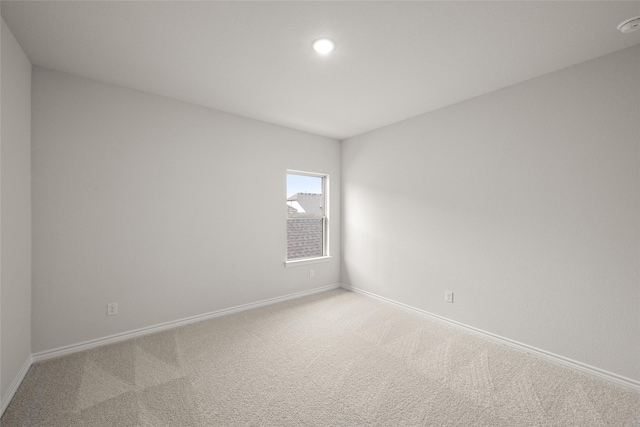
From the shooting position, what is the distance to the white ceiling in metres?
1.63

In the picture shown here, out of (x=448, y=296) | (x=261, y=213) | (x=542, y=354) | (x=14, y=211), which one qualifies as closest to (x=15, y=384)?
(x=14, y=211)

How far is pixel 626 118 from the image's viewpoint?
6.46 ft

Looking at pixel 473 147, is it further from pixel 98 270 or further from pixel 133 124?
pixel 98 270

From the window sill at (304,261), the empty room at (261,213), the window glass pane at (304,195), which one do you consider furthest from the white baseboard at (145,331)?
the window glass pane at (304,195)

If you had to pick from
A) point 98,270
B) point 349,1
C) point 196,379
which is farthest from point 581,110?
point 98,270

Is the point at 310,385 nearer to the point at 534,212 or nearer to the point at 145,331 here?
the point at 145,331

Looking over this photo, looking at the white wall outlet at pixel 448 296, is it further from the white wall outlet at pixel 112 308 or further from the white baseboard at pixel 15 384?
the white baseboard at pixel 15 384

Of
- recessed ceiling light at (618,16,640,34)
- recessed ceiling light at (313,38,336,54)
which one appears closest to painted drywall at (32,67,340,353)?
recessed ceiling light at (313,38,336,54)

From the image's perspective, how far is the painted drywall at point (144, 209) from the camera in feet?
7.49

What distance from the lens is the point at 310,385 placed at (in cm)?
196

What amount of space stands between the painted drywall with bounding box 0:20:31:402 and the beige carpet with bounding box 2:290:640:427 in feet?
0.94

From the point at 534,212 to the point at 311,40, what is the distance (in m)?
2.44

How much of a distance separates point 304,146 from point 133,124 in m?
2.15

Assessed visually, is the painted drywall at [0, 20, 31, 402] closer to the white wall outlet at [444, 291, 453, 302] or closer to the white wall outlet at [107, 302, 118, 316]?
the white wall outlet at [107, 302, 118, 316]
